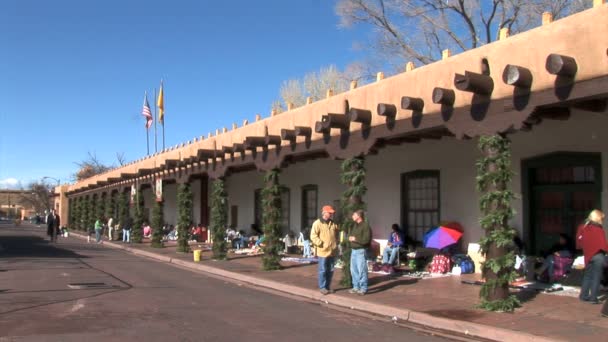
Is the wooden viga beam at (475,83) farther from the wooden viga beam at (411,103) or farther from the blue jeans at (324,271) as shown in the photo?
the blue jeans at (324,271)

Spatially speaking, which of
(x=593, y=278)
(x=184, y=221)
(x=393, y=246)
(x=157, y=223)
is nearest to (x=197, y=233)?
(x=157, y=223)

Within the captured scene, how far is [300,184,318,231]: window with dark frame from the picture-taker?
2138 cm

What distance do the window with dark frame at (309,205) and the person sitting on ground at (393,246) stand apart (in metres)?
5.70

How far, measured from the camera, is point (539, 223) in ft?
43.2

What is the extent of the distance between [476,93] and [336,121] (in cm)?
420

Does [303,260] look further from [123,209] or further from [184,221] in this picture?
[123,209]

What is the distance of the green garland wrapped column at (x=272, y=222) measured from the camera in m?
16.5

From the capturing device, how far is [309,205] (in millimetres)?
21844

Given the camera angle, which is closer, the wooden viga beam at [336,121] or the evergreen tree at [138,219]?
the wooden viga beam at [336,121]

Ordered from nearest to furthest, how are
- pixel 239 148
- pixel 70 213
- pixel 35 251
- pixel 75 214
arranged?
1. pixel 239 148
2. pixel 35 251
3. pixel 75 214
4. pixel 70 213

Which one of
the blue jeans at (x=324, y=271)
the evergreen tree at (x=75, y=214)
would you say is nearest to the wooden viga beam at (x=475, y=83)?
the blue jeans at (x=324, y=271)

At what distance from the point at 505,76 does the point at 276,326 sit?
18.0ft

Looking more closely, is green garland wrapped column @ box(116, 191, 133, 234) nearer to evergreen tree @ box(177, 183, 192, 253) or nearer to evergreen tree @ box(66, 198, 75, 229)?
evergreen tree @ box(177, 183, 192, 253)

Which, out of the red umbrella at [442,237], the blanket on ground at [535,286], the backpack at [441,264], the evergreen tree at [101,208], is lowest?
the blanket on ground at [535,286]
